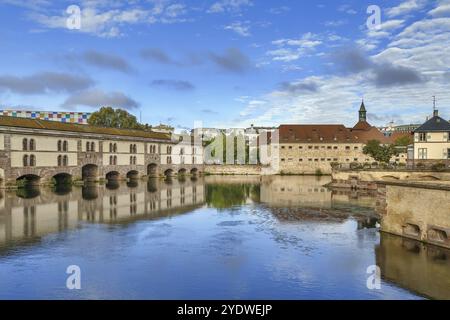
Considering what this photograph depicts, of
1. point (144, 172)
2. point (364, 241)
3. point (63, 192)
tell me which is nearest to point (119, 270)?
point (364, 241)

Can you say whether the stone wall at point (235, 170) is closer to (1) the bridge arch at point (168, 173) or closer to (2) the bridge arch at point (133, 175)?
(1) the bridge arch at point (168, 173)

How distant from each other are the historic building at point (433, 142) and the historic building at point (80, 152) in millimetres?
37851

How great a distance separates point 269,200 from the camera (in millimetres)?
35688

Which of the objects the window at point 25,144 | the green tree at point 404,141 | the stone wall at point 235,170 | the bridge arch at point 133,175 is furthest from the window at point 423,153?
the green tree at point 404,141

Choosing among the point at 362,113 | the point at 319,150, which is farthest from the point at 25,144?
the point at 362,113

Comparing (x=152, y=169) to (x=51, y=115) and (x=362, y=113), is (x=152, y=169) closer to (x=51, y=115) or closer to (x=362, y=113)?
(x=51, y=115)

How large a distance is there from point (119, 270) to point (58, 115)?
204 ft

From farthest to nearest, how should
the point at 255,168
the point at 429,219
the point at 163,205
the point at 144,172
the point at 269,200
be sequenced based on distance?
1. the point at 255,168
2. the point at 144,172
3. the point at 269,200
4. the point at 163,205
5. the point at 429,219

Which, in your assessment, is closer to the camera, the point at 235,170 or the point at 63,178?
the point at 63,178


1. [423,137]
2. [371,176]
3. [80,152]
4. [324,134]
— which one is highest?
[324,134]

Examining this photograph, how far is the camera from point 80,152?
5050 cm

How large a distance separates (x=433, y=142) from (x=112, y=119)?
55844 millimetres

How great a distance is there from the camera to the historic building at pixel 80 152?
136ft
